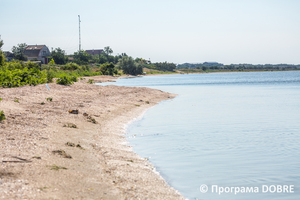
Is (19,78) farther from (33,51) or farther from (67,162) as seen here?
(33,51)

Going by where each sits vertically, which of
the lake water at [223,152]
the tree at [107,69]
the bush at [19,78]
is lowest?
the lake water at [223,152]

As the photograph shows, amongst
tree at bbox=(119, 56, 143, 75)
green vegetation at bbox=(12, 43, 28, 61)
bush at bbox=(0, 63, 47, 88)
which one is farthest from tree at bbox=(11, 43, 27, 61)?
bush at bbox=(0, 63, 47, 88)

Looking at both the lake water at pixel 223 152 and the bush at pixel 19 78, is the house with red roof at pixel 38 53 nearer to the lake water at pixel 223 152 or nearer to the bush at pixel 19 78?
the bush at pixel 19 78

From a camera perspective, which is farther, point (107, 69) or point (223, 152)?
point (107, 69)

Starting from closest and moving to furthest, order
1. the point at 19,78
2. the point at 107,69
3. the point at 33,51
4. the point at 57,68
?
the point at 19,78 → the point at 57,68 → the point at 107,69 → the point at 33,51

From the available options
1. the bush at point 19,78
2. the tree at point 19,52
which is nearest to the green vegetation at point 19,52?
the tree at point 19,52

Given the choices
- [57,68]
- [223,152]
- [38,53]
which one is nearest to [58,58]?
[38,53]

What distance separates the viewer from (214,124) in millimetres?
18812

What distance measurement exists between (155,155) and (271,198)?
4.83 m

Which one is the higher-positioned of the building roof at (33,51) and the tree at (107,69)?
the building roof at (33,51)

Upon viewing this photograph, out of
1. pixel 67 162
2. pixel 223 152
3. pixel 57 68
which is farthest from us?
pixel 57 68

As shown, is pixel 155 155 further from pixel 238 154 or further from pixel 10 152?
pixel 10 152

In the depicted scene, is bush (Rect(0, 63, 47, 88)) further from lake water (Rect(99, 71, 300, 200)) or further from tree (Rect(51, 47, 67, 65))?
tree (Rect(51, 47, 67, 65))

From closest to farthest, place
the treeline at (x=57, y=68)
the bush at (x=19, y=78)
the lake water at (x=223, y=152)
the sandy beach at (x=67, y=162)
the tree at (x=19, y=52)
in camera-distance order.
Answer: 1. the sandy beach at (x=67, y=162)
2. the lake water at (x=223, y=152)
3. the bush at (x=19, y=78)
4. the treeline at (x=57, y=68)
5. the tree at (x=19, y=52)
